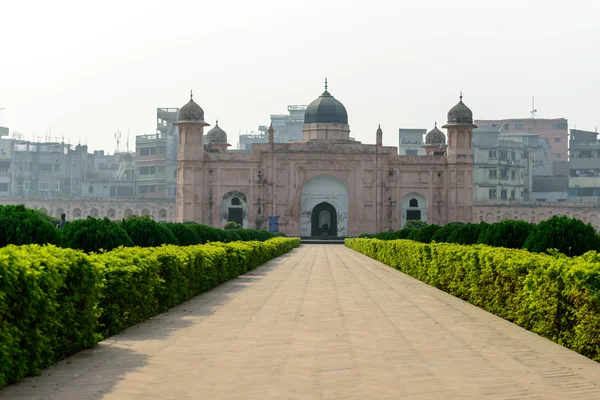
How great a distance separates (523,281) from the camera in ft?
31.4

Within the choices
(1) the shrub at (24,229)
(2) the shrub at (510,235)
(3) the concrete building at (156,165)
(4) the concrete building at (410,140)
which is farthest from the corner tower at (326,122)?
(1) the shrub at (24,229)

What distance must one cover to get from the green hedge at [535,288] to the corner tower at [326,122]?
45.0m

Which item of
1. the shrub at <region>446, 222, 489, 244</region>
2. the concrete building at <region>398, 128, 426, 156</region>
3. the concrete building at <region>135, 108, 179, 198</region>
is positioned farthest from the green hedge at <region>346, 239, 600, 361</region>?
the concrete building at <region>398, 128, 426, 156</region>

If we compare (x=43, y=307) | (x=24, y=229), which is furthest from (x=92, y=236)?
(x=43, y=307)

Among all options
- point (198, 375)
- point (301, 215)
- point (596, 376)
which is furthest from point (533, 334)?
point (301, 215)

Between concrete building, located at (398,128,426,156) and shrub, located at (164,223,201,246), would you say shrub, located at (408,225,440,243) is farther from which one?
concrete building, located at (398,128,426,156)

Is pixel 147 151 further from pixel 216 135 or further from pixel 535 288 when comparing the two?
pixel 535 288

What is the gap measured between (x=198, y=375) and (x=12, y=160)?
7981cm

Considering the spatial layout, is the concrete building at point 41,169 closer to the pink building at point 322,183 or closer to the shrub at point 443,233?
the pink building at point 322,183

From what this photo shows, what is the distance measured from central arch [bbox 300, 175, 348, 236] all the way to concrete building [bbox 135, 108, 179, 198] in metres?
26.3

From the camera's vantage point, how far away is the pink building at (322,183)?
5703 centimetres

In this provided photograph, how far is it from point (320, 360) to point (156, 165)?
76403mm

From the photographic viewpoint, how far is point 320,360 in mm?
6988

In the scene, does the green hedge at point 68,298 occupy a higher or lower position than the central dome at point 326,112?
lower
